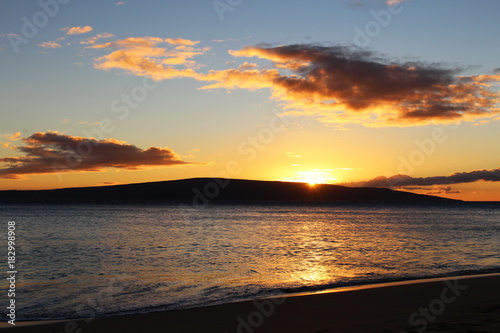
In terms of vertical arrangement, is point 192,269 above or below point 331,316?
below

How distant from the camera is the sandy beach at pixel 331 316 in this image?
11.7m

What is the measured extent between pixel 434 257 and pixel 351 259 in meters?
6.34

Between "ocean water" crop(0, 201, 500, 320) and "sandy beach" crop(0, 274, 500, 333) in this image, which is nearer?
"sandy beach" crop(0, 274, 500, 333)

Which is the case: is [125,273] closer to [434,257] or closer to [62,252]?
[62,252]

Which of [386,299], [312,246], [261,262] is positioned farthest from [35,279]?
[312,246]

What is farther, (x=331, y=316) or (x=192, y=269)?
(x=192, y=269)

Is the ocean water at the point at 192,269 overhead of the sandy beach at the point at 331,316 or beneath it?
beneath

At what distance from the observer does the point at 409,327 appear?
1127cm

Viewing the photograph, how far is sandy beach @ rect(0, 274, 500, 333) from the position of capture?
11.7 metres

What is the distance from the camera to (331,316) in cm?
1302

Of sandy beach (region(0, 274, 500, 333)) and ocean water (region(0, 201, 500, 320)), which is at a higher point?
sandy beach (region(0, 274, 500, 333))

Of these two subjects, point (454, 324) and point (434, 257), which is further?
point (434, 257)

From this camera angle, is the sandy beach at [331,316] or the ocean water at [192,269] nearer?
the sandy beach at [331,316]

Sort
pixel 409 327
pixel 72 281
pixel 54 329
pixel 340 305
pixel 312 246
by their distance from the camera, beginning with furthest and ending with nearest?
1. pixel 312 246
2. pixel 72 281
3. pixel 340 305
4. pixel 54 329
5. pixel 409 327
